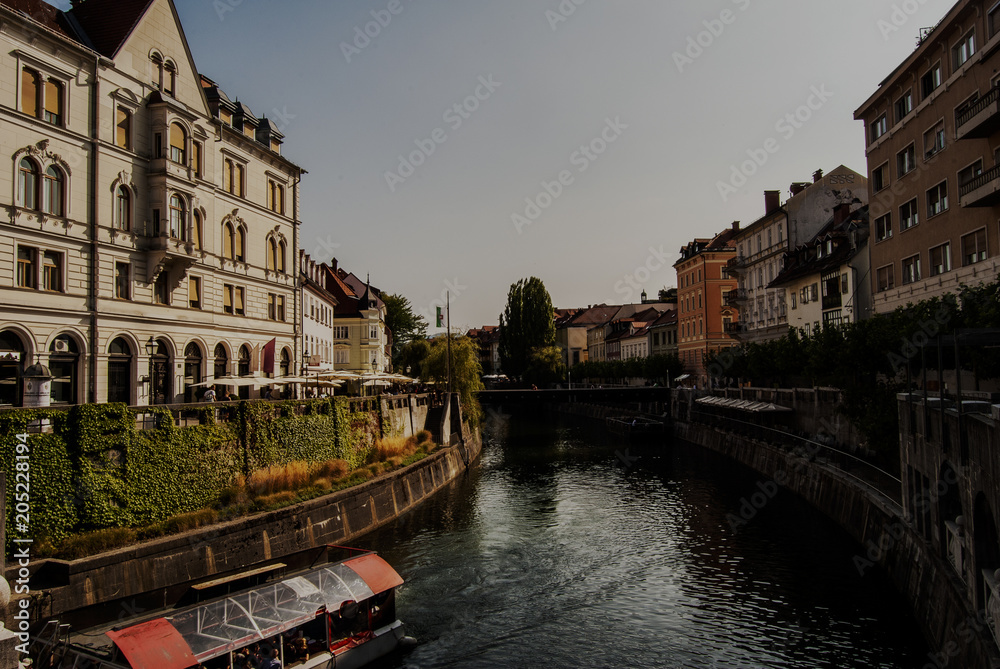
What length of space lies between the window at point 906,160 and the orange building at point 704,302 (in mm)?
41602

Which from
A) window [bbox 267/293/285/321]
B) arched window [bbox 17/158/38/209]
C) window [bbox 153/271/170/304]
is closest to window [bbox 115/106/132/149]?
arched window [bbox 17/158/38/209]

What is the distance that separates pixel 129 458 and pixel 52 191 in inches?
538

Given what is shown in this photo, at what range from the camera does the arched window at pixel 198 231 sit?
38053 mm

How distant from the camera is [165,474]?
23.9m

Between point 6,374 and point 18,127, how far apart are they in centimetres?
943

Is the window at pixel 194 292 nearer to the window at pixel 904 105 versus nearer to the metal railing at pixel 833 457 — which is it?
the metal railing at pixel 833 457

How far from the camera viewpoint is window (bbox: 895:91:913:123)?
121 ft

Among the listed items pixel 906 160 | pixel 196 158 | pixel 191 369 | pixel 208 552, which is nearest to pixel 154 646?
pixel 208 552

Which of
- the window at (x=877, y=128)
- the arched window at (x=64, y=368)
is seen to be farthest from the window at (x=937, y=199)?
the arched window at (x=64, y=368)

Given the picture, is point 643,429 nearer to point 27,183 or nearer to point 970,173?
point 970,173

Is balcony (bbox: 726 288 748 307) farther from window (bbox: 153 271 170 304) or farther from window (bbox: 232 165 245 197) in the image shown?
window (bbox: 153 271 170 304)

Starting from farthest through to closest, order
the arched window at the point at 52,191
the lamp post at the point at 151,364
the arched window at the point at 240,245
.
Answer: the arched window at the point at 240,245
the lamp post at the point at 151,364
the arched window at the point at 52,191

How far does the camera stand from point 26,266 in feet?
94.3

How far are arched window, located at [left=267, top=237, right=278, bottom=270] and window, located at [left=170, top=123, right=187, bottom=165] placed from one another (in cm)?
954
